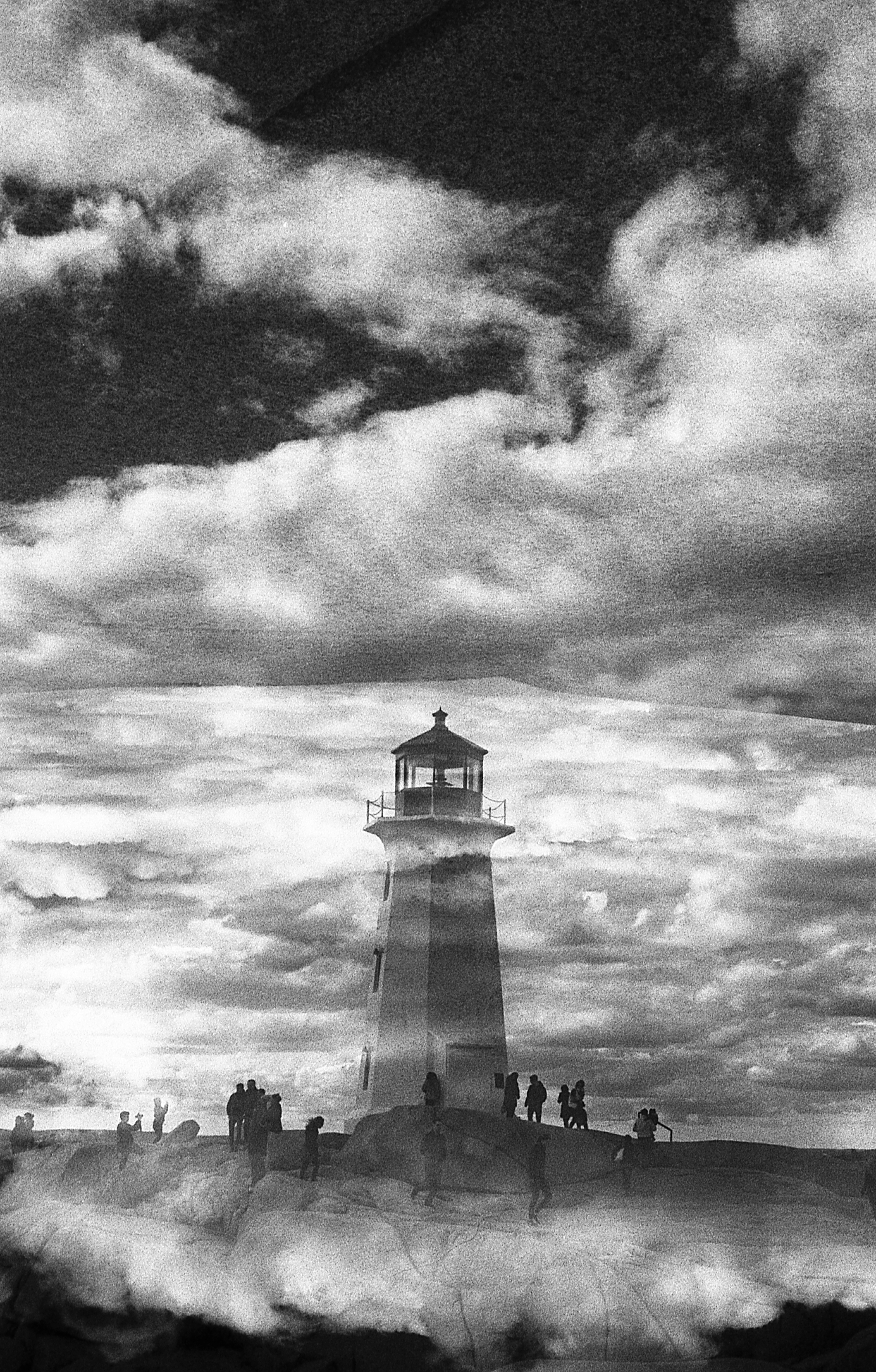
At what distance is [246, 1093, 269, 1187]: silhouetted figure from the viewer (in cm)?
1043

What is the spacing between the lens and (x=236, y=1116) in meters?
10.8

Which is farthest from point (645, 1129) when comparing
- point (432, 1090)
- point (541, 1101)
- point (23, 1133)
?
point (23, 1133)

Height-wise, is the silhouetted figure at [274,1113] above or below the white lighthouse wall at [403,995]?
below

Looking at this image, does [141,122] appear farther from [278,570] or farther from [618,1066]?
[618,1066]

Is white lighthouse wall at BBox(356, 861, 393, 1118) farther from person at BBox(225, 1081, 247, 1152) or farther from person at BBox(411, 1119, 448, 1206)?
person at BBox(411, 1119, 448, 1206)

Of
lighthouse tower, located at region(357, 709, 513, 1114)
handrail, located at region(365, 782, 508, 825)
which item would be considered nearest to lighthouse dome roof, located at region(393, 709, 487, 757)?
lighthouse tower, located at region(357, 709, 513, 1114)

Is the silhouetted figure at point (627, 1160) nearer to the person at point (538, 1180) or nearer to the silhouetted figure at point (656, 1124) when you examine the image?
the silhouetted figure at point (656, 1124)

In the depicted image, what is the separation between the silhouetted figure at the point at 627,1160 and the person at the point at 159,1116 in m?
2.97

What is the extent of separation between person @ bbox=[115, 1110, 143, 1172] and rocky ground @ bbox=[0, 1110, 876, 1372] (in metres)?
0.07

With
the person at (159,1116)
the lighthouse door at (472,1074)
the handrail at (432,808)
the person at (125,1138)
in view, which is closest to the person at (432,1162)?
the lighthouse door at (472,1074)

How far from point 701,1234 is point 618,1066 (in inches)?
70.4

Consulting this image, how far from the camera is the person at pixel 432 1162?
1028cm

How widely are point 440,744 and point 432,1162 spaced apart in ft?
9.81

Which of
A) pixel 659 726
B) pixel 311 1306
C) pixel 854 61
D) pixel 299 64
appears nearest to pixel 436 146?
pixel 299 64
